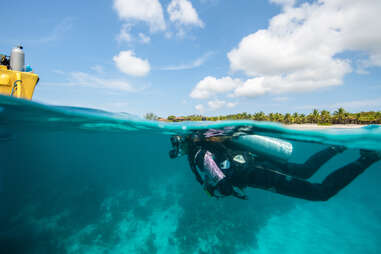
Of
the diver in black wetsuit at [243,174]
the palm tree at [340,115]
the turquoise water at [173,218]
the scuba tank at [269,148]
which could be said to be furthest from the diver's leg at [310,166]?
the palm tree at [340,115]

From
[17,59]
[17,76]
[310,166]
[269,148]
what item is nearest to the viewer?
[17,76]

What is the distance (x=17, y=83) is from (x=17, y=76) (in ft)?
0.64

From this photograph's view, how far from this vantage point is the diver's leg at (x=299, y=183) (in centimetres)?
547

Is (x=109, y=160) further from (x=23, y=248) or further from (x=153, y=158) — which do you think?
(x=23, y=248)

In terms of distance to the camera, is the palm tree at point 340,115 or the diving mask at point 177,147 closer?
the diving mask at point 177,147

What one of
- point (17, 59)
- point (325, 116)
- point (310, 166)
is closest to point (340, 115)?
point (325, 116)

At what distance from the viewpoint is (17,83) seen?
4.72 metres

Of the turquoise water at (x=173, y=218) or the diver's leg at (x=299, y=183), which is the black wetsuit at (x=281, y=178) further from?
the turquoise water at (x=173, y=218)

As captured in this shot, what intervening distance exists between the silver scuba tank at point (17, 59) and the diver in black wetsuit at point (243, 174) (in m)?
4.92

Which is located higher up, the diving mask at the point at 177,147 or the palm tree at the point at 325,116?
the palm tree at the point at 325,116

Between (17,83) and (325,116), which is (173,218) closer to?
(17,83)

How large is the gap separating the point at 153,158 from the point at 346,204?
59.4 m

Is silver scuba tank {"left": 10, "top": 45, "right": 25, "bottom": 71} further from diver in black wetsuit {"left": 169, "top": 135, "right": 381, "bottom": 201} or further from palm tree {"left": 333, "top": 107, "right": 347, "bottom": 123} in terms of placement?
palm tree {"left": 333, "top": 107, "right": 347, "bottom": 123}

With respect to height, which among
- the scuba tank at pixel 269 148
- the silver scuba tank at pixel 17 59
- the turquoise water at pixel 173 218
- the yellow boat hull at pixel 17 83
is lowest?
the turquoise water at pixel 173 218
